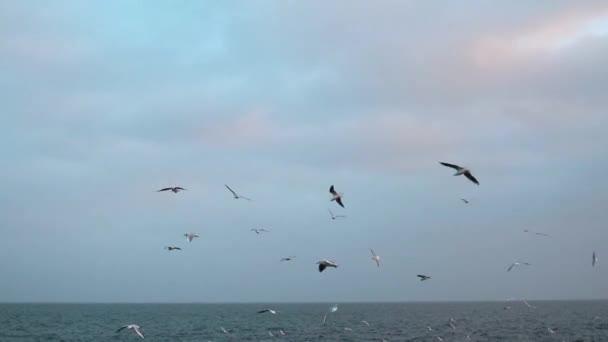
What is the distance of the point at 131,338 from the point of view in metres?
63.6

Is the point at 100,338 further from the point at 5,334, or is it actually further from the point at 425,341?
the point at 425,341

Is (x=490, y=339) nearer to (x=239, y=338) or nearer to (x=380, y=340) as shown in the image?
(x=380, y=340)

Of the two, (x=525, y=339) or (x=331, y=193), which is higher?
(x=331, y=193)

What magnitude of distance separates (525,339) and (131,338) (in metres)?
36.9

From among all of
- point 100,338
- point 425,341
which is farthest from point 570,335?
point 100,338

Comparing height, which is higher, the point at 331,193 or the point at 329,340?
the point at 331,193

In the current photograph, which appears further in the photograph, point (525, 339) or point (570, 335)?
point (570, 335)

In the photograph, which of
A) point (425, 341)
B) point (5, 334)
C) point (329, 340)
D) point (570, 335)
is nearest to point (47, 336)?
point (5, 334)

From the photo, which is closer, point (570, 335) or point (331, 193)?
point (331, 193)

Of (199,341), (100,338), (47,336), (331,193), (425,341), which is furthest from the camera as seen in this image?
(47,336)

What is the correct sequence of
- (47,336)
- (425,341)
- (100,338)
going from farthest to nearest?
(47,336) < (100,338) < (425,341)

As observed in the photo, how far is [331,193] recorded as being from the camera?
84.4 feet

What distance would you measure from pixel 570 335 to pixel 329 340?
24.2 meters

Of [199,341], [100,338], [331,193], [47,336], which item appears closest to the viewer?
[331,193]
